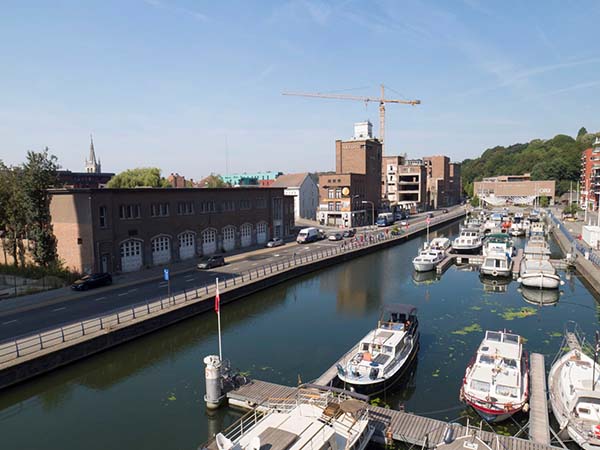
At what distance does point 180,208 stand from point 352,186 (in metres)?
47.8

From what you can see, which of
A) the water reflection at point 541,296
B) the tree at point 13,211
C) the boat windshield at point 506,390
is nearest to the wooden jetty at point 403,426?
the boat windshield at point 506,390

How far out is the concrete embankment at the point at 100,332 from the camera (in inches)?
921

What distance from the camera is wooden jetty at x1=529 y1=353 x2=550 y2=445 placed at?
17577 mm

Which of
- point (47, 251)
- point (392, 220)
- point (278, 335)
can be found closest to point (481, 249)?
point (392, 220)

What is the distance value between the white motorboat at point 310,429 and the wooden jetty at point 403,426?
93 cm

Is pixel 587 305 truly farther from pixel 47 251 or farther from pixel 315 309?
pixel 47 251

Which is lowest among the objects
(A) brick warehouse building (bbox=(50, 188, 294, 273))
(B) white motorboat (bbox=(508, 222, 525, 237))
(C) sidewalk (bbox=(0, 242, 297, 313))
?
(B) white motorboat (bbox=(508, 222, 525, 237))

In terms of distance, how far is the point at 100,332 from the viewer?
→ 27328 millimetres

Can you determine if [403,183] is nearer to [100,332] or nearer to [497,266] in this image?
[497,266]

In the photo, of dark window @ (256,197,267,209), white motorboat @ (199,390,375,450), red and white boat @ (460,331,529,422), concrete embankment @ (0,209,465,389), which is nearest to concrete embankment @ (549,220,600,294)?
red and white boat @ (460,331,529,422)

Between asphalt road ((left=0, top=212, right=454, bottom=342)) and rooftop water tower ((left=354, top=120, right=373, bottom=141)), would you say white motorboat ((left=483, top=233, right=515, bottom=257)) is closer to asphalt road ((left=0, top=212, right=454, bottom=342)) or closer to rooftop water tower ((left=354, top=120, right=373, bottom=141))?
asphalt road ((left=0, top=212, right=454, bottom=342))

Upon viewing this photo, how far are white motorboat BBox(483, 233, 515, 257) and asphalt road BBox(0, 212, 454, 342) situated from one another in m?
28.8

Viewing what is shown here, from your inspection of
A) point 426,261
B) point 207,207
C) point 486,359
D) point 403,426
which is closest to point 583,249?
point 426,261

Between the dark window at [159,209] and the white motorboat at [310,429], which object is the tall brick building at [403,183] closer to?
the dark window at [159,209]
